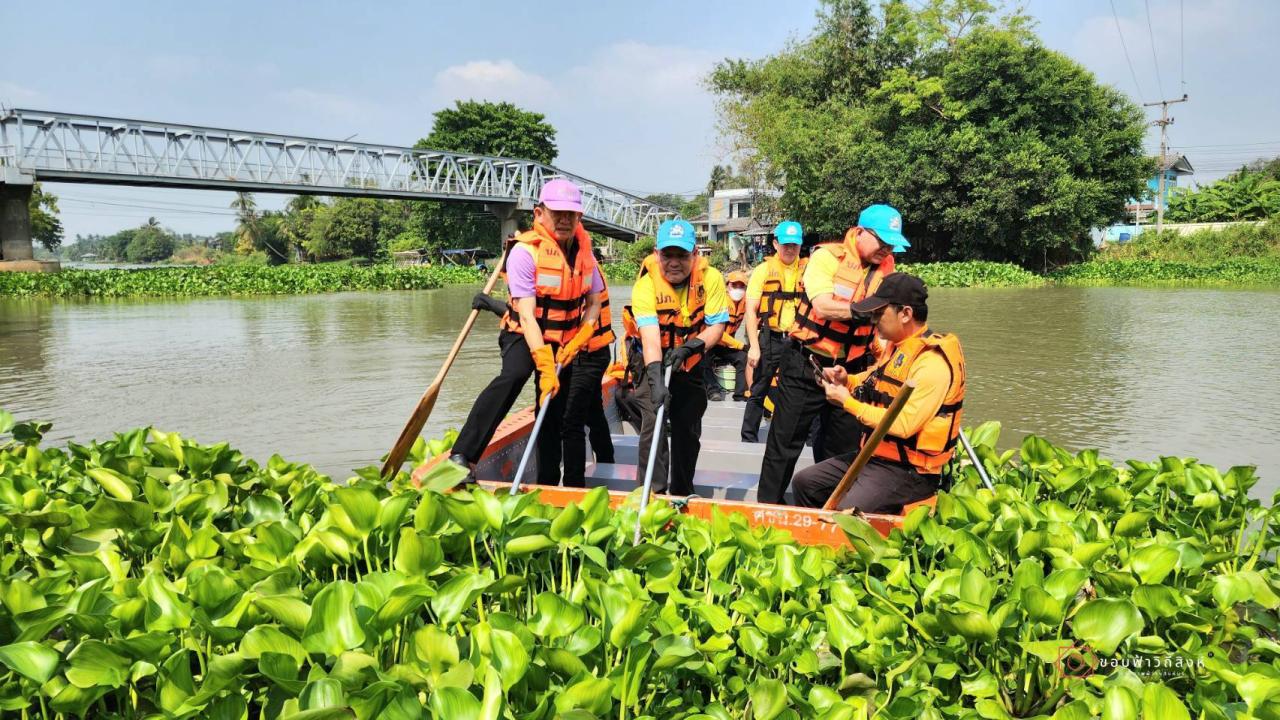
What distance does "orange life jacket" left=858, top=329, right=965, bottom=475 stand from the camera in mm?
3182

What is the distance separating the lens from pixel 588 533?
7.86ft

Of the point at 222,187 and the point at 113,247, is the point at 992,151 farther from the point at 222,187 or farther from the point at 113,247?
the point at 113,247

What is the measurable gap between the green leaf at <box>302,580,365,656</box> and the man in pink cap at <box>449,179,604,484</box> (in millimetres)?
1994

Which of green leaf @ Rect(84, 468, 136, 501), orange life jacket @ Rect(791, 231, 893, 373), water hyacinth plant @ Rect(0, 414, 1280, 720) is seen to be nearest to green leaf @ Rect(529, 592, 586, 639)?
water hyacinth plant @ Rect(0, 414, 1280, 720)

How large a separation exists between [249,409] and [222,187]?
30.2 meters

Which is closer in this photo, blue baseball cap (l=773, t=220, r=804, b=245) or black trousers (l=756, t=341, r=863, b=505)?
black trousers (l=756, t=341, r=863, b=505)

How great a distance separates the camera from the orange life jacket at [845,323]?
12.8ft

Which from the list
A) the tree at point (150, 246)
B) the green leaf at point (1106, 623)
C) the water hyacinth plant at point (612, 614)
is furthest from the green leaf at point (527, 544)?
the tree at point (150, 246)

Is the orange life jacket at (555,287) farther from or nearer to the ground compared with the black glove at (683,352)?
farther from the ground

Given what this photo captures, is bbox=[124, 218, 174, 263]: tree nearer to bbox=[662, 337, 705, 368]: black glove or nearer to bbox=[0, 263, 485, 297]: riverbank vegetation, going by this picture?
bbox=[0, 263, 485, 297]: riverbank vegetation

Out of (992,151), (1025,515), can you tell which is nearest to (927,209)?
(992,151)

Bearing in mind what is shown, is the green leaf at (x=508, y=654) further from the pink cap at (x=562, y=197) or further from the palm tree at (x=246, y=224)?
the palm tree at (x=246, y=224)

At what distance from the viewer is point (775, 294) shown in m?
6.26

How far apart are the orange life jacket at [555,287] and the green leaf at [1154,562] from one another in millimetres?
2756
